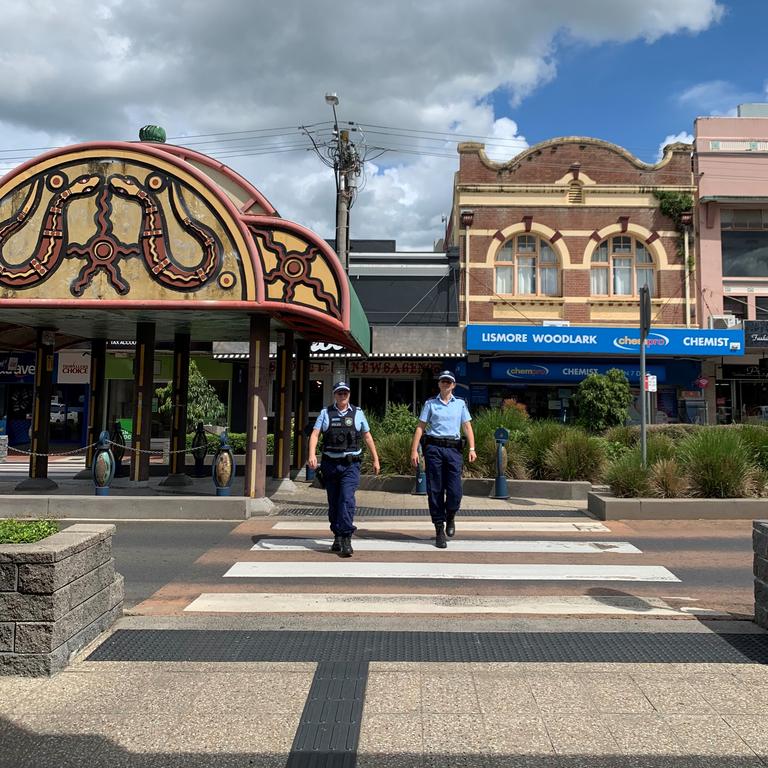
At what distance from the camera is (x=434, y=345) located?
65.2ft

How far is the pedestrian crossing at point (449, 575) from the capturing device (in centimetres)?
510

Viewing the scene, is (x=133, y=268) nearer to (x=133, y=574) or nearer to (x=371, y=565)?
(x=133, y=574)

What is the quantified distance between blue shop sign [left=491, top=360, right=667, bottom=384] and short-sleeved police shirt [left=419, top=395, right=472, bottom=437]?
14335 mm

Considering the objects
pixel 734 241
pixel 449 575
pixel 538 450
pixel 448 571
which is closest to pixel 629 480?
pixel 538 450

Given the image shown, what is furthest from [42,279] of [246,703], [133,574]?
[246,703]

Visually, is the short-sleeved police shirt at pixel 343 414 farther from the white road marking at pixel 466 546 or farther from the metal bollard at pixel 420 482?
the metal bollard at pixel 420 482

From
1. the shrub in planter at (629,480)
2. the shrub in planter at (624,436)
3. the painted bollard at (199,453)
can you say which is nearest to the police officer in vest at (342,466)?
the shrub in planter at (629,480)

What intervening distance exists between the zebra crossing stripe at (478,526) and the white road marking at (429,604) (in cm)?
276

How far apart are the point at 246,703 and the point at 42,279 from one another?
7.77m

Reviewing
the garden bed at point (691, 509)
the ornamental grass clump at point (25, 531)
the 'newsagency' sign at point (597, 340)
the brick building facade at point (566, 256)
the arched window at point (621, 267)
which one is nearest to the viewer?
the ornamental grass clump at point (25, 531)

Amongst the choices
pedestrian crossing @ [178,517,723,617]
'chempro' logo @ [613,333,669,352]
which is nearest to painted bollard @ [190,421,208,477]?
pedestrian crossing @ [178,517,723,617]

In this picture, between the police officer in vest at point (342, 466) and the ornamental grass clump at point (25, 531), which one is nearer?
the ornamental grass clump at point (25, 531)

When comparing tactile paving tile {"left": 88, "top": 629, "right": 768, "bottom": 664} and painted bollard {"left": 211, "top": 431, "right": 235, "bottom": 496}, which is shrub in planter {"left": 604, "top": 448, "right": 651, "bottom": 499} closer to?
tactile paving tile {"left": 88, "top": 629, "right": 768, "bottom": 664}

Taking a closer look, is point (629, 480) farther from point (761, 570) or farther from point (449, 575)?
point (761, 570)
